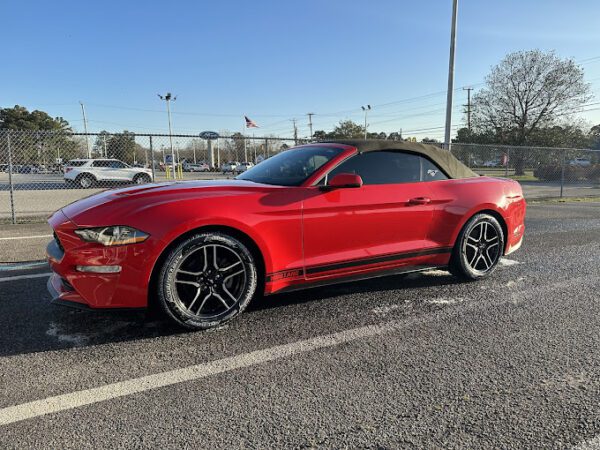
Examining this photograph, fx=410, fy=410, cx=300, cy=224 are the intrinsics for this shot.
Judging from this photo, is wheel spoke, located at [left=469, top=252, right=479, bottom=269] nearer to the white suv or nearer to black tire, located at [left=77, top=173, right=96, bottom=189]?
the white suv

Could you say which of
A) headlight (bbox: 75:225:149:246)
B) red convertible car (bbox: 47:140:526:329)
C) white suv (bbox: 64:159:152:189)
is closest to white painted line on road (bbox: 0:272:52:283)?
red convertible car (bbox: 47:140:526:329)

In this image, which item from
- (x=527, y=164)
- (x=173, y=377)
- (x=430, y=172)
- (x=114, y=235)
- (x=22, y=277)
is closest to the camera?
(x=173, y=377)

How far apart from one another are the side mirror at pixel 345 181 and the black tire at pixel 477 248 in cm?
147

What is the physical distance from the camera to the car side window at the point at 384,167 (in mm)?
3625

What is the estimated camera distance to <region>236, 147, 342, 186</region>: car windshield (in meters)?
3.54

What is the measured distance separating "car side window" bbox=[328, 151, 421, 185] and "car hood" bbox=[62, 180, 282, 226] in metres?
0.76

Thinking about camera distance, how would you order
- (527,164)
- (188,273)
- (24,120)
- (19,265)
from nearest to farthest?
(188,273)
(19,265)
(527,164)
(24,120)

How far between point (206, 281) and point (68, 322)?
1140 millimetres

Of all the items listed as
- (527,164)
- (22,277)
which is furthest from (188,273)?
(527,164)

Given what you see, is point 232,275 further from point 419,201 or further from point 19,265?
point 19,265

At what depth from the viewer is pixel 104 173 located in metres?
16.8

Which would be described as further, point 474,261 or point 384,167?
point 474,261

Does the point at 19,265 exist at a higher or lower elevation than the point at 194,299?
lower

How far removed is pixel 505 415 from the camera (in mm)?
2066
